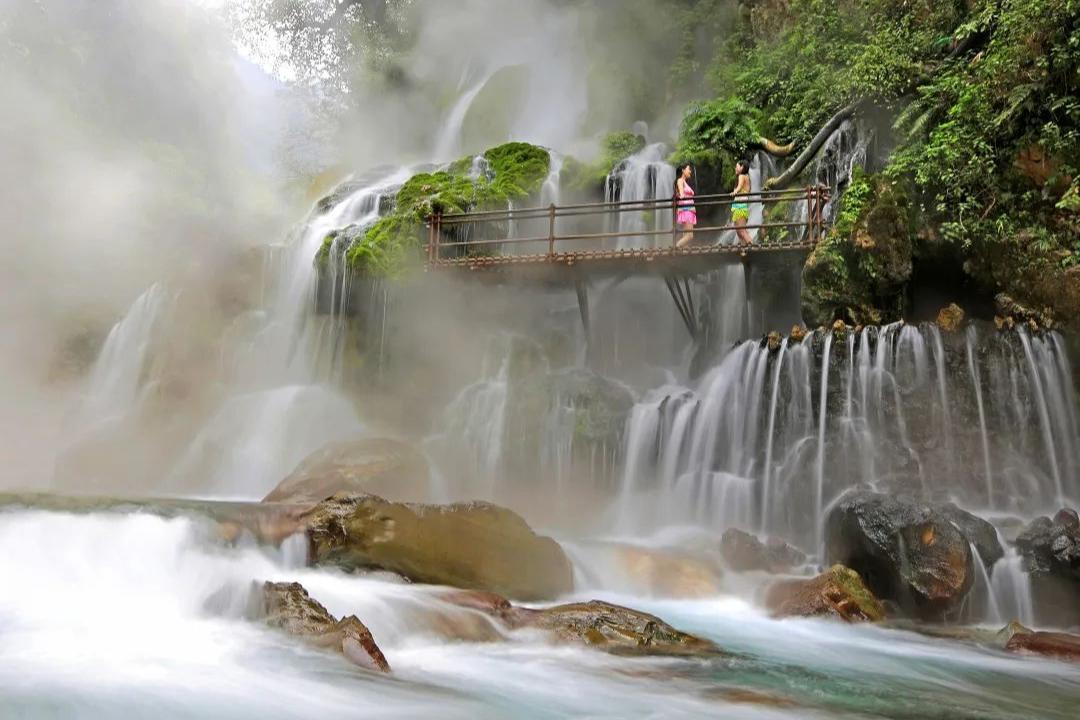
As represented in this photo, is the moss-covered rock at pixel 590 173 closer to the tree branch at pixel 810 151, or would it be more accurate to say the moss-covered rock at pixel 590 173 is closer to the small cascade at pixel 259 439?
the tree branch at pixel 810 151

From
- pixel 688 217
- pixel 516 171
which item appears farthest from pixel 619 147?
pixel 688 217

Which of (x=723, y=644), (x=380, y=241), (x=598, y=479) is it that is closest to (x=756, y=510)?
(x=598, y=479)

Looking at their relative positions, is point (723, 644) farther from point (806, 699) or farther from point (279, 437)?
point (279, 437)

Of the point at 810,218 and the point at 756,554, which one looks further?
the point at 810,218

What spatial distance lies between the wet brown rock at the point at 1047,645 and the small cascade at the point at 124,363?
17.7 meters

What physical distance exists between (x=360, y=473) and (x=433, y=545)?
406cm

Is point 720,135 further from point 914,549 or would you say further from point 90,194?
point 90,194

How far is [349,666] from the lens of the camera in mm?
5277

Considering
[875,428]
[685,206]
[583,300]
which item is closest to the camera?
[875,428]

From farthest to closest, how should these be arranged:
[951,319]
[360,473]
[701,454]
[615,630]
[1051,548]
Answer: [701,454], [360,473], [951,319], [1051,548], [615,630]

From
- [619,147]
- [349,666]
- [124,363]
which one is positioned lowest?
[349,666]

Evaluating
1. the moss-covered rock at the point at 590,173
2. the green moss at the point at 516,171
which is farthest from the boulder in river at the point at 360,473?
the moss-covered rock at the point at 590,173

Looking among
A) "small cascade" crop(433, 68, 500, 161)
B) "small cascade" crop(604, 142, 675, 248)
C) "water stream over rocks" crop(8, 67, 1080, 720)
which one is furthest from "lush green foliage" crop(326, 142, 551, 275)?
"small cascade" crop(433, 68, 500, 161)

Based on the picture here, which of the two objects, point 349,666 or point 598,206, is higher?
point 598,206
